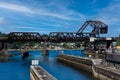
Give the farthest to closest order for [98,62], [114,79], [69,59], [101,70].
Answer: [69,59] < [98,62] < [101,70] < [114,79]

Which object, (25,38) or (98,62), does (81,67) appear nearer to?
(98,62)

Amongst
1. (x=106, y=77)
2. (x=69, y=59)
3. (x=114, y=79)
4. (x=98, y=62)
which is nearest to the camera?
(x=114, y=79)

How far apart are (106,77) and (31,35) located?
458 feet

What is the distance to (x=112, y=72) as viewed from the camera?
5575 centimetres

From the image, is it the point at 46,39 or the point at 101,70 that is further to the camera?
the point at 46,39

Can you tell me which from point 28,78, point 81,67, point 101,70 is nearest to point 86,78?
point 101,70

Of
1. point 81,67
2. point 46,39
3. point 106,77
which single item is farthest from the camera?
point 46,39

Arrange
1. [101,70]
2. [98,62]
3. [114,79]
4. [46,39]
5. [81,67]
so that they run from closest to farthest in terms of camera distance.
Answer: [114,79]
[101,70]
[98,62]
[81,67]
[46,39]

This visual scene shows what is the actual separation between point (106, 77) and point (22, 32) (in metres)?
140

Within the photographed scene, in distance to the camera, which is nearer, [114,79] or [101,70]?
[114,79]

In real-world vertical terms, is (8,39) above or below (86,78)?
above

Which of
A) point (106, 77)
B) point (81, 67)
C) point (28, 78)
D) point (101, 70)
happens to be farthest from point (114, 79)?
point (81, 67)

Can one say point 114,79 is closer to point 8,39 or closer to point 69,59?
point 69,59

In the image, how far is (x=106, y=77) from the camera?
60.1 meters
